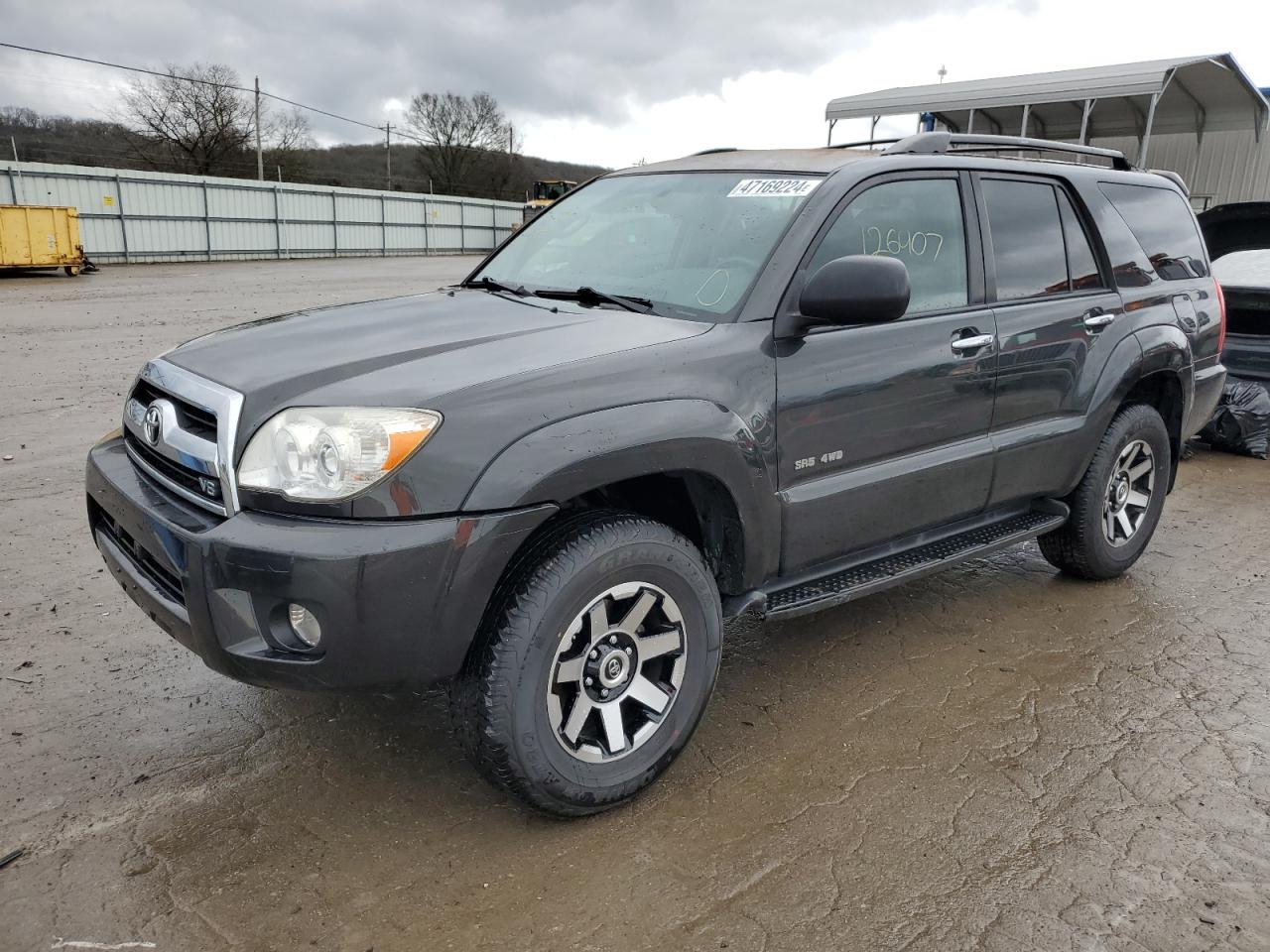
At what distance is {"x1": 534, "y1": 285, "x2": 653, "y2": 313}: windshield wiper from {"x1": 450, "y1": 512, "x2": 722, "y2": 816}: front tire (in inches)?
29.7

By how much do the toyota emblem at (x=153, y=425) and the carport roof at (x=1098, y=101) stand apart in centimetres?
1626

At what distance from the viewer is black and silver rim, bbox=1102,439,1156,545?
4.36 meters

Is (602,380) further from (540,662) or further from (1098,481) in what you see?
(1098,481)

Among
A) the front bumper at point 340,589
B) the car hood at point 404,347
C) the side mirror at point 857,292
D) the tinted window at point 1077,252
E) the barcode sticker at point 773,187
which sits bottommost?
the front bumper at point 340,589

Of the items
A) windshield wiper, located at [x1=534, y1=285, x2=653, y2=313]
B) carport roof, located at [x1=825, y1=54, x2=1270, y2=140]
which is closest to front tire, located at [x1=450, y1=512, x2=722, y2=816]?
windshield wiper, located at [x1=534, y1=285, x2=653, y2=313]

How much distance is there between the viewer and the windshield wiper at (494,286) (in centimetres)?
344

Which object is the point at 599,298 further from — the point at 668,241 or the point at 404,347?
the point at 404,347

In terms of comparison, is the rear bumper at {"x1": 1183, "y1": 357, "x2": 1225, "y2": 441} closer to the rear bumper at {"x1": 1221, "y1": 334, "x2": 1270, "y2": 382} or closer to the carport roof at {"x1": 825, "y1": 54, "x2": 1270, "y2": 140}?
the rear bumper at {"x1": 1221, "y1": 334, "x2": 1270, "y2": 382}

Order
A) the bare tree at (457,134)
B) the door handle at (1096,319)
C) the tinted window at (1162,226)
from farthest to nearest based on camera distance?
the bare tree at (457,134)
the tinted window at (1162,226)
the door handle at (1096,319)

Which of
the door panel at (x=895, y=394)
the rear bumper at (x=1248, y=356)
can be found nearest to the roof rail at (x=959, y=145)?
the door panel at (x=895, y=394)

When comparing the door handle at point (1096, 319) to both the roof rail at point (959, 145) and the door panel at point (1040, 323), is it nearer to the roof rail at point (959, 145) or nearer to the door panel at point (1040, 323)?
the door panel at point (1040, 323)

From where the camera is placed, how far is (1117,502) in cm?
441

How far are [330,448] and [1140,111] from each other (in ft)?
65.7

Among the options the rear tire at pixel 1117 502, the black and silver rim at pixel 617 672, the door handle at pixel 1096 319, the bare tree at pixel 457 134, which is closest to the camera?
the black and silver rim at pixel 617 672
